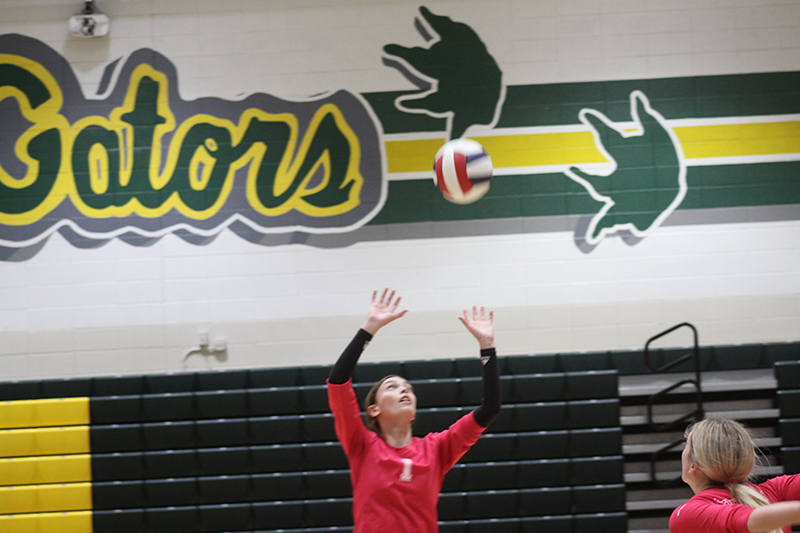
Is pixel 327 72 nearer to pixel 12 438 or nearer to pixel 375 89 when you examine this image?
pixel 375 89

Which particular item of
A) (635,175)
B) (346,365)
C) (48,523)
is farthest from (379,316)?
(48,523)

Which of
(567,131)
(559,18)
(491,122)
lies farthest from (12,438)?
(559,18)

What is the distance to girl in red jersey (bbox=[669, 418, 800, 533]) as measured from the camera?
1692mm

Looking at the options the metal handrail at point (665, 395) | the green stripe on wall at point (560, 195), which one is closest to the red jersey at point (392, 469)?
the metal handrail at point (665, 395)

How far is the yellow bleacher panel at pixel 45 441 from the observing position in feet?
16.3

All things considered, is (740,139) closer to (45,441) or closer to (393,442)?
(393,442)

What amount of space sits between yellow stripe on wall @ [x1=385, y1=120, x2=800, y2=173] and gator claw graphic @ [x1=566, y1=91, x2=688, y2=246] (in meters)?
0.11

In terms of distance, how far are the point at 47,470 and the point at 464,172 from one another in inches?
155

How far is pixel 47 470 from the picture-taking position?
4953 millimetres

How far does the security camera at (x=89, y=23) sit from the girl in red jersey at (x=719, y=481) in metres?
5.42

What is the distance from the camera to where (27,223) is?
5.37 meters

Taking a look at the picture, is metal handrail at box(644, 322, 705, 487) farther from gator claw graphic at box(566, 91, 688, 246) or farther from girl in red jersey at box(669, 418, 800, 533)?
girl in red jersey at box(669, 418, 800, 533)

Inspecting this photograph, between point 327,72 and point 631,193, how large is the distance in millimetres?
2730

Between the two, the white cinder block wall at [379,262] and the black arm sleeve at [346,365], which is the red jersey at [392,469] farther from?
the white cinder block wall at [379,262]
